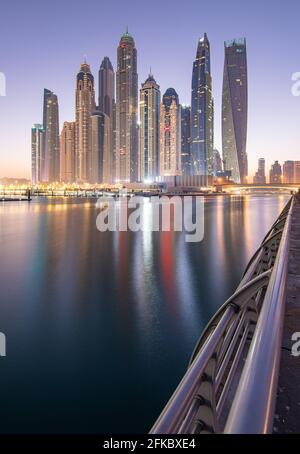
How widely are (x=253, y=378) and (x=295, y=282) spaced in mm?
4639

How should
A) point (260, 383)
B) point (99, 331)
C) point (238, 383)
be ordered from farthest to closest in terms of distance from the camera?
point (99, 331)
point (238, 383)
point (260, 383)

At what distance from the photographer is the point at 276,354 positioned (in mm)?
1562

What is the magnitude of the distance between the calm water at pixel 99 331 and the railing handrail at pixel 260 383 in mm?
4455

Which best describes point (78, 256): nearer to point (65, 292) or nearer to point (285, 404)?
point (65, 292)

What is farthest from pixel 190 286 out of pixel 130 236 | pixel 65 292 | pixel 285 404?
pixel 130 236

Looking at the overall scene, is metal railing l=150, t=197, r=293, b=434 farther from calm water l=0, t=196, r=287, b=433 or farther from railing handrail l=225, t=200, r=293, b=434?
calm water l=0, t=196, r=287, b=433

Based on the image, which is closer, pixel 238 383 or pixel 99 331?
pixel 238 383

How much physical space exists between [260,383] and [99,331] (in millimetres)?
8102

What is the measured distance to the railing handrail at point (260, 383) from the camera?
1136 mm

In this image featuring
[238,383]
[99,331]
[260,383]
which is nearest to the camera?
[260,383]

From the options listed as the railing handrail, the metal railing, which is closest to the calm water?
the metal railing

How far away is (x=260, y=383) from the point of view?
1.33 metres

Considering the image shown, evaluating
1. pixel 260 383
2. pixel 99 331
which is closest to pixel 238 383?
pixel 260 383

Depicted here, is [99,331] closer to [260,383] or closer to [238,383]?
[238,383]
